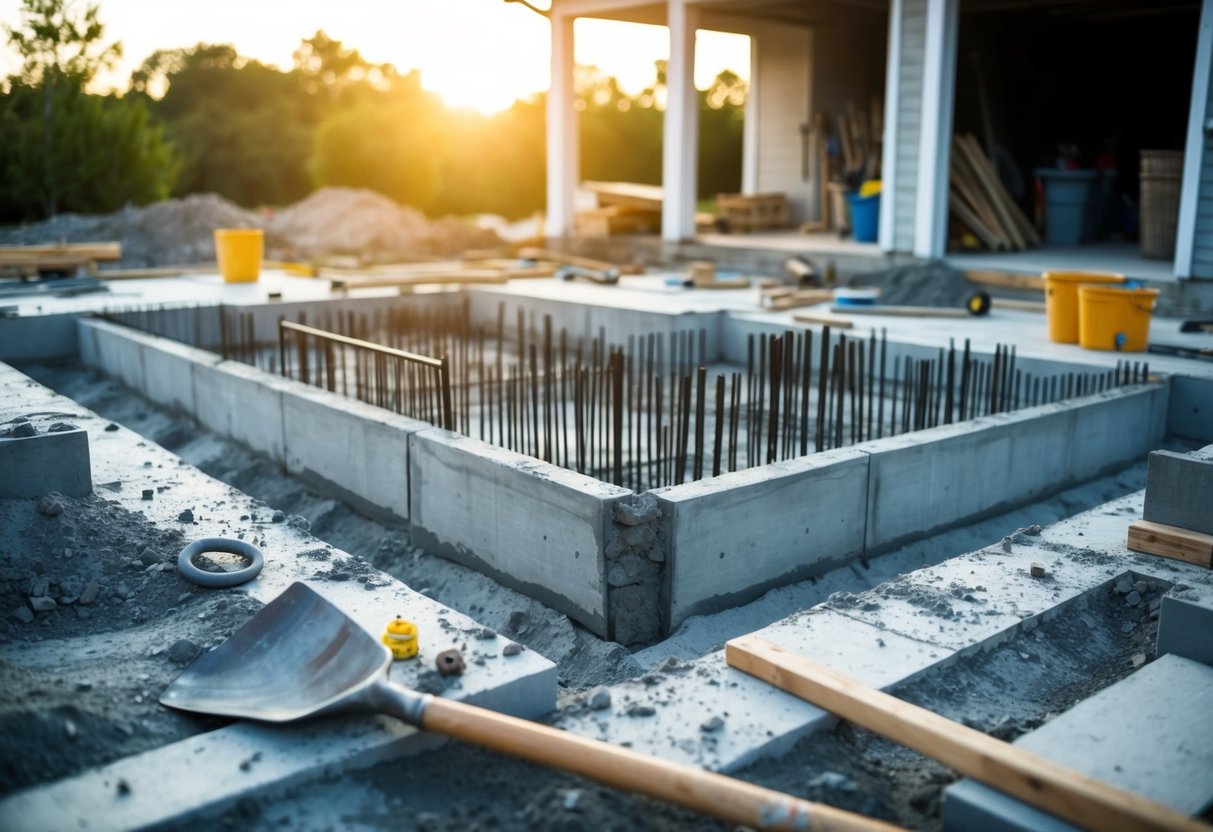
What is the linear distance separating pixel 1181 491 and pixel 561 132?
11.2m

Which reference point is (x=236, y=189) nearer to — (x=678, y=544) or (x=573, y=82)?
(x=573, y=82)

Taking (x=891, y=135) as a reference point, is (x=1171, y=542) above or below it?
below

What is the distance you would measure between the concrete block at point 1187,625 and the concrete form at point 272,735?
1773 mm

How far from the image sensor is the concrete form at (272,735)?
91.3 inches

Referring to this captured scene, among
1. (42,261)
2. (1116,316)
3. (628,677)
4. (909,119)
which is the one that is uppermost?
(909,119)

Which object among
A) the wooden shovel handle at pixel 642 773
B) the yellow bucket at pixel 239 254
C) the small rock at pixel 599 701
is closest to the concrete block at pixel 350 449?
the small rock at pixel 599 701

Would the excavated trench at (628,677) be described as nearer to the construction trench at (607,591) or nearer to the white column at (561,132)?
the construction trench at (607,591)

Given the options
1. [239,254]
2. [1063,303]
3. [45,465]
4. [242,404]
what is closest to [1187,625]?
[45,465]

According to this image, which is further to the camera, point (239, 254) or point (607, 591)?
point (239, 254)

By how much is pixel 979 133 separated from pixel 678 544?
10.6m

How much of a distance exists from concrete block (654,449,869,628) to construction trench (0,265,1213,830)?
0.02 m

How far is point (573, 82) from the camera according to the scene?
45.8ft

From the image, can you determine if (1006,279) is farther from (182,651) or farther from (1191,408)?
(182,651)

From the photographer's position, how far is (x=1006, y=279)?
996cm
